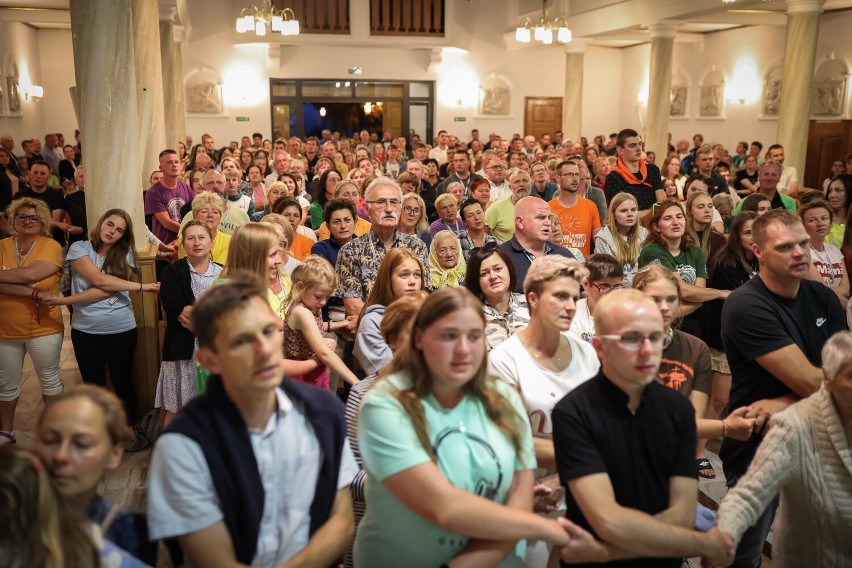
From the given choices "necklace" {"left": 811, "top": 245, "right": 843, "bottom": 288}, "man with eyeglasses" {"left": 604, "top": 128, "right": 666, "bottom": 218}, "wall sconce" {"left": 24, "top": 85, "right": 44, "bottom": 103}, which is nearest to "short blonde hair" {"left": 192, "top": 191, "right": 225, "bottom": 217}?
"man with eyeglasses" {"left": 604, "top": 128, "right": 666, "bottom": 218}

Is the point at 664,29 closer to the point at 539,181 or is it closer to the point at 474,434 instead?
the point at 539,181

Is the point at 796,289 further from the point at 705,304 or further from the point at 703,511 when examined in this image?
the point at 705,304

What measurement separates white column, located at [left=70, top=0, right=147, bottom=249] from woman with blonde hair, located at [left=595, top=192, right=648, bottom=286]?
355cm

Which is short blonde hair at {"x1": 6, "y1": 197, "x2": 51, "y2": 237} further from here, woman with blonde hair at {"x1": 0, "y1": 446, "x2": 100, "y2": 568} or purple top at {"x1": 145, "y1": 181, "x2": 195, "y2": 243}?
woman with blonde hair at {"x1": 0, "y1": 446, "x2": 100, "y2": 568}

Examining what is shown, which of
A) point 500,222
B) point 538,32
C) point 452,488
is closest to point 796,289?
point 452,488

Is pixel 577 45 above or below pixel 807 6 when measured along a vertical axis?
above

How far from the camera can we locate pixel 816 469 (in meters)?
2.66

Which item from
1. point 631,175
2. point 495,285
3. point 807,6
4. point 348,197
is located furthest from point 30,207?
point 807,6

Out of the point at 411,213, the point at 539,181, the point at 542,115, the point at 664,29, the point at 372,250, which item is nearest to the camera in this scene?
the point at 372,250

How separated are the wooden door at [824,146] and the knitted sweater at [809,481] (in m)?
15.7

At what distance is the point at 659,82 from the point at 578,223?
1028 centimetres

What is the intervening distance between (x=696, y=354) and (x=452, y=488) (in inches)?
68.0

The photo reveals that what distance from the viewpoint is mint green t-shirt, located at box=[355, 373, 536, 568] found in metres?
2.25

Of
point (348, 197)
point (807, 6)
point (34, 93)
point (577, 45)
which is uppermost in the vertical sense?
point (577, 45)
